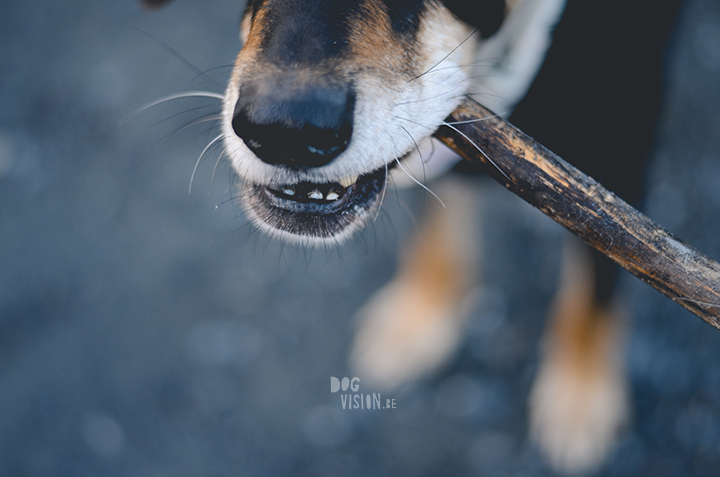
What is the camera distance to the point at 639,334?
1791 mm

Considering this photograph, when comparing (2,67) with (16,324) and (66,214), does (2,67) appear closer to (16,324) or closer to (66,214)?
(66,214)

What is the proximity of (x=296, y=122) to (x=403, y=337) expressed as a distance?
139cm

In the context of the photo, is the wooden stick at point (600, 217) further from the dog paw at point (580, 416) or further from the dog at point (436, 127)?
the dog paw at point (580, 416)

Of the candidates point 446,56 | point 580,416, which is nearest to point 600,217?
point 446,56

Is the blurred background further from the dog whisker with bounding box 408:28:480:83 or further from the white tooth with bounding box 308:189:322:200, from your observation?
the white tooth with bounding box 308:189:322:200

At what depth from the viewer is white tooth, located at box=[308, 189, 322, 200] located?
0.89 m

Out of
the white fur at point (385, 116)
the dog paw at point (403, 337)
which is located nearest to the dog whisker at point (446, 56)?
the white fur at point (385, 116)

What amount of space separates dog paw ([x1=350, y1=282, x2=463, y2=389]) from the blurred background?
0.06 meters

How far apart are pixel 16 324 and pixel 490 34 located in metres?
2.01

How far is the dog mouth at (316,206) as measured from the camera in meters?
0.89

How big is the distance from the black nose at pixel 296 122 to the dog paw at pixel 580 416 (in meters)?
1.40

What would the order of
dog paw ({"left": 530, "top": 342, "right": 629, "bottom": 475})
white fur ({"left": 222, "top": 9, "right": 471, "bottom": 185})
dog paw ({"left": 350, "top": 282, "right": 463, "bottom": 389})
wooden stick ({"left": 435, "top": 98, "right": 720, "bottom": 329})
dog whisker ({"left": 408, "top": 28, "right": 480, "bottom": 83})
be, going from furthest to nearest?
dog paw ({"left": 350, "top": 282, "right": 463, "bottom": 389}) → dog paw ({"left": 530, "top": 342, "right": 629, "bottom": 475}) → dog whisker ({"left": 408, "top": 28, "right": 480, "bottom": 83}) → white fur ({"left": 222, "top": 9, "right": 471, "bottom": 185}) → wooden stick ({"left": 435, "top": 98, "right": 720, "bottom": 329})

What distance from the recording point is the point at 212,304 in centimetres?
197

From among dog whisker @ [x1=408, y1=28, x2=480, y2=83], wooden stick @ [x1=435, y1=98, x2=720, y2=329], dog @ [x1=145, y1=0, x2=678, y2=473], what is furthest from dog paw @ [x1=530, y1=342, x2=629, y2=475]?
dog whisker @ [x1=408, y1=28, x2=480, y2=83]
